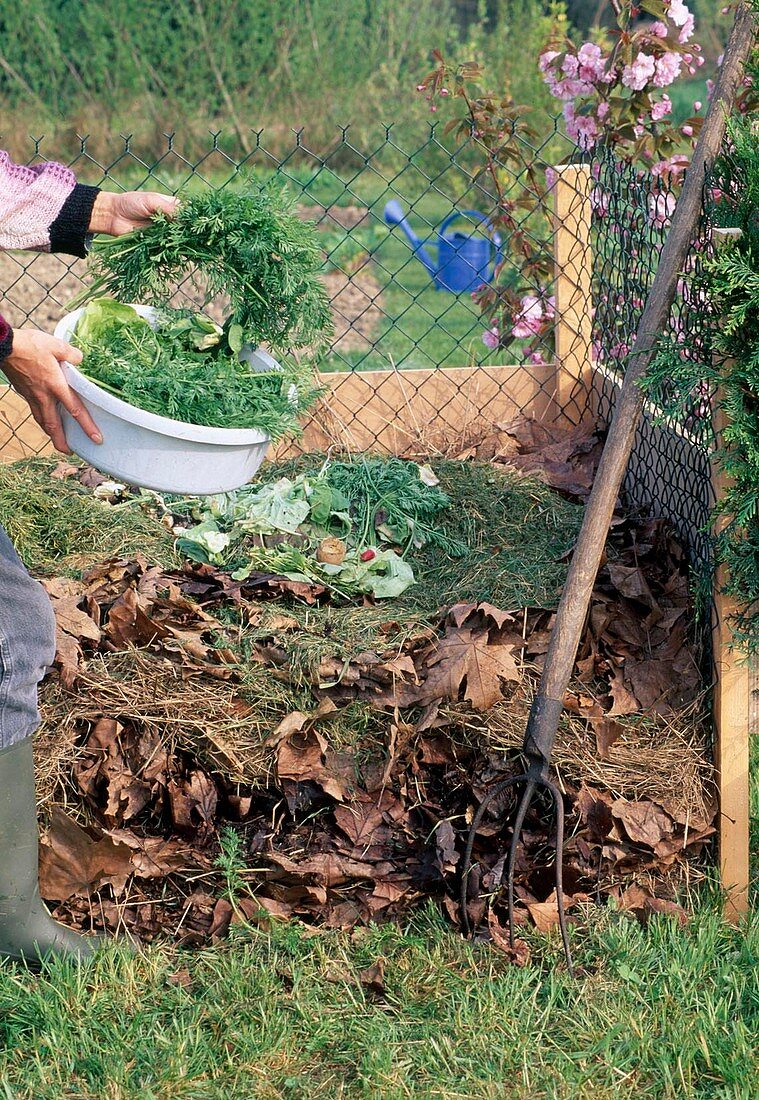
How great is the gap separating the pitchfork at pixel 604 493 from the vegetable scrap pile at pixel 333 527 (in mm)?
614

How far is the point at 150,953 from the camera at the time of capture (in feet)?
7.82

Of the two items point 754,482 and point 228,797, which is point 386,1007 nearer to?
point 228,797

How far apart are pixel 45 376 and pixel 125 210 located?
1.61ft

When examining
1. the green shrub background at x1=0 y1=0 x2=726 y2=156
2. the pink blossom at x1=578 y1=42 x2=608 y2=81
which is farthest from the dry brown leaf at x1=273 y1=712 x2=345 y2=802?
the green shrub background at x1=0 y1=0 x2=726 y2=156

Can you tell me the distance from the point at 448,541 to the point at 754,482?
40.3 inches

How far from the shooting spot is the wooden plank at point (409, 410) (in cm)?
379

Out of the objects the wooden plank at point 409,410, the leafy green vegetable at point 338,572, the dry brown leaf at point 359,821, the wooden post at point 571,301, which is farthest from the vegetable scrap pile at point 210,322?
the wooden post at point 571,301

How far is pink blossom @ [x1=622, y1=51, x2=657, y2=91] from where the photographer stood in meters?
3.89

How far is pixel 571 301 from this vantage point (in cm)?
402

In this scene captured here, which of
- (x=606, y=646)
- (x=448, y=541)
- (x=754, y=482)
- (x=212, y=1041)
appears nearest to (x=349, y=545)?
→ (x=448, y=541)

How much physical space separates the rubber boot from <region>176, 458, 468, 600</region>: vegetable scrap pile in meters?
0.86

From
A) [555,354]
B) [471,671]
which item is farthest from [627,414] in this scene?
[555,354]

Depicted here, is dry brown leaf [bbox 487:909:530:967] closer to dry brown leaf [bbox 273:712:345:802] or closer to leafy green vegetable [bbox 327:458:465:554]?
dry brown leaf [bbox 273:712:345:802]

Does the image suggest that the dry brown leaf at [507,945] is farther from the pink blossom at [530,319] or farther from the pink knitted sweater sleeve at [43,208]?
the pink blossom at [530,319]
